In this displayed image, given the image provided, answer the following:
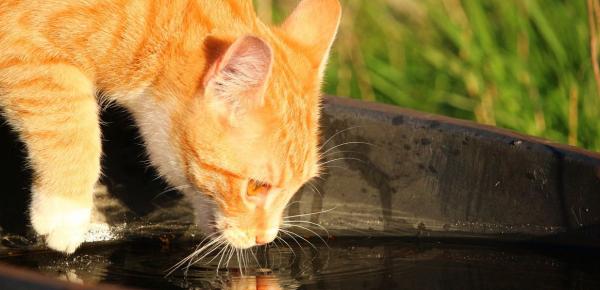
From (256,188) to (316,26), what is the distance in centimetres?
56

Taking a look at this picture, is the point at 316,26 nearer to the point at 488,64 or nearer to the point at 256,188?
the point at 256,188

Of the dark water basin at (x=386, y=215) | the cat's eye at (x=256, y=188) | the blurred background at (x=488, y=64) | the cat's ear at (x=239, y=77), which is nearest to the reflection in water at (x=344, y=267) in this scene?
the dark water basin at (x=386, y=215)

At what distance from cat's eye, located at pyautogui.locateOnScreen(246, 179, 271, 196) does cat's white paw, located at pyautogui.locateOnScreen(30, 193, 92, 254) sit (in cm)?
47

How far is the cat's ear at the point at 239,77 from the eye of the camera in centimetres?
261

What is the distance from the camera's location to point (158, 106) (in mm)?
2998

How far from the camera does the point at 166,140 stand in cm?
304

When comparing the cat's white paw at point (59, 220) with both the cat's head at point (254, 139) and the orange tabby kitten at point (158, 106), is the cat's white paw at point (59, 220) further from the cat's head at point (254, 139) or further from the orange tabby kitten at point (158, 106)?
the cat's head at point (254, 139)

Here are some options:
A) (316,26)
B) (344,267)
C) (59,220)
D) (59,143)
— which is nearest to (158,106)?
(59,143)

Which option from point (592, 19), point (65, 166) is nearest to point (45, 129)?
point (65, 166)

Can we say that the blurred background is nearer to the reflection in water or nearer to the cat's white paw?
the reflection in water

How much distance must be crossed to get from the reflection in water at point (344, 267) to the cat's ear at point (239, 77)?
1.61 feet

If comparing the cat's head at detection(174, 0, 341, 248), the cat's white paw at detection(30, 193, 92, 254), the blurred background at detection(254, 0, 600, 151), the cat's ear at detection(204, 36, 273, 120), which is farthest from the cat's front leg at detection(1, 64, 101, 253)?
the blurred background at detection(254, 0, 600, 151)

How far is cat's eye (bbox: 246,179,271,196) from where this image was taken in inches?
116

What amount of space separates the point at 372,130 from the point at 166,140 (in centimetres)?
62
